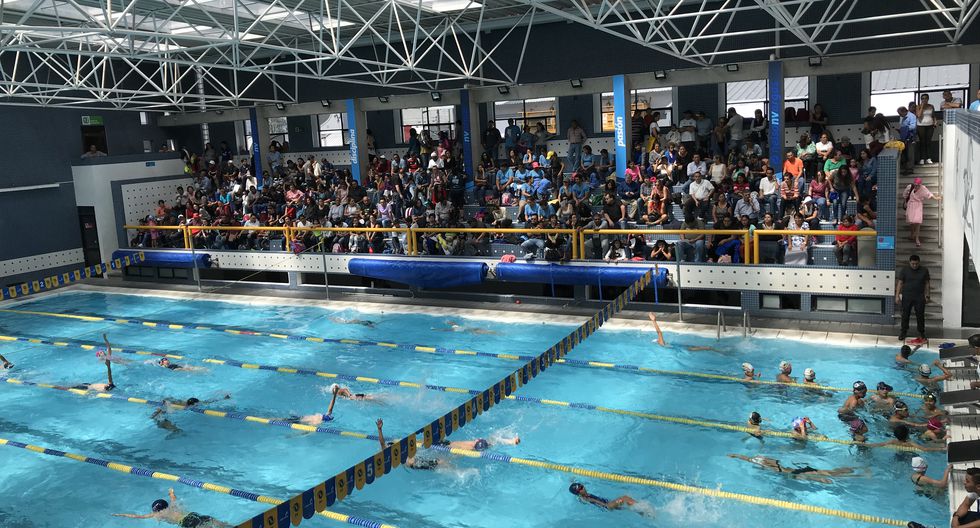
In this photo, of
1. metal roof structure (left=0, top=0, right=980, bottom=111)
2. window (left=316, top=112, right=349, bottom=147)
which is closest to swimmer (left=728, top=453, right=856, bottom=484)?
metal roof structure (left=0, top=0, right=980, bottom=111)

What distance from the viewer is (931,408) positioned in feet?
32.1

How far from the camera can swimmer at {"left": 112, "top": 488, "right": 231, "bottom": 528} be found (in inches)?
334

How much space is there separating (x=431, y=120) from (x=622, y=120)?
10247 millimetres

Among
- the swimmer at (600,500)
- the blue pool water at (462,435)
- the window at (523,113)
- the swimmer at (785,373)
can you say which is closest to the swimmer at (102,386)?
the blue pool water at (462,435)

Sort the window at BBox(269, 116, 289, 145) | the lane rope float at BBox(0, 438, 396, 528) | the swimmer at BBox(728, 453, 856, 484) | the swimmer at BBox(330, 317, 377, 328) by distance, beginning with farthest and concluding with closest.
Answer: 1. the window at BBox(269, 116, 289, 145)
2. the swimmer at BBox(330, 317, 377, 328)
3. the swimmer at BBox(728, 453, 856, 484)
4. the lane rope float at BBox(0, 438, 396, 528)

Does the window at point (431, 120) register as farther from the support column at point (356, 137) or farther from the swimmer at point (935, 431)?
the swimmer at point (935, 431)

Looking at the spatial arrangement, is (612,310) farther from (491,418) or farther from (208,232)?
(208,232)

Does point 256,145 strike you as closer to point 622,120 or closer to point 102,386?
point 622,120

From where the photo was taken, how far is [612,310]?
12.4 m

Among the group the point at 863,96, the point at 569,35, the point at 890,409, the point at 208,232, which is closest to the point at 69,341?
the point at 208,232

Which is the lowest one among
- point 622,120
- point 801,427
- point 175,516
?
point 175,516

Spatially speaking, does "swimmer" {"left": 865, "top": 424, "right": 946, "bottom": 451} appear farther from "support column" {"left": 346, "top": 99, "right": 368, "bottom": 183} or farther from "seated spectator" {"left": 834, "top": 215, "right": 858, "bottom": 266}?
"support column" {"left": 346, "top": 99, "right": 368, "bottom": 183}

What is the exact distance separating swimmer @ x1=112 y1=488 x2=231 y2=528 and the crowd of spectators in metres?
Result: 9.30

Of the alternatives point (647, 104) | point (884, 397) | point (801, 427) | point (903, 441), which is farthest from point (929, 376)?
point (647, 104)
